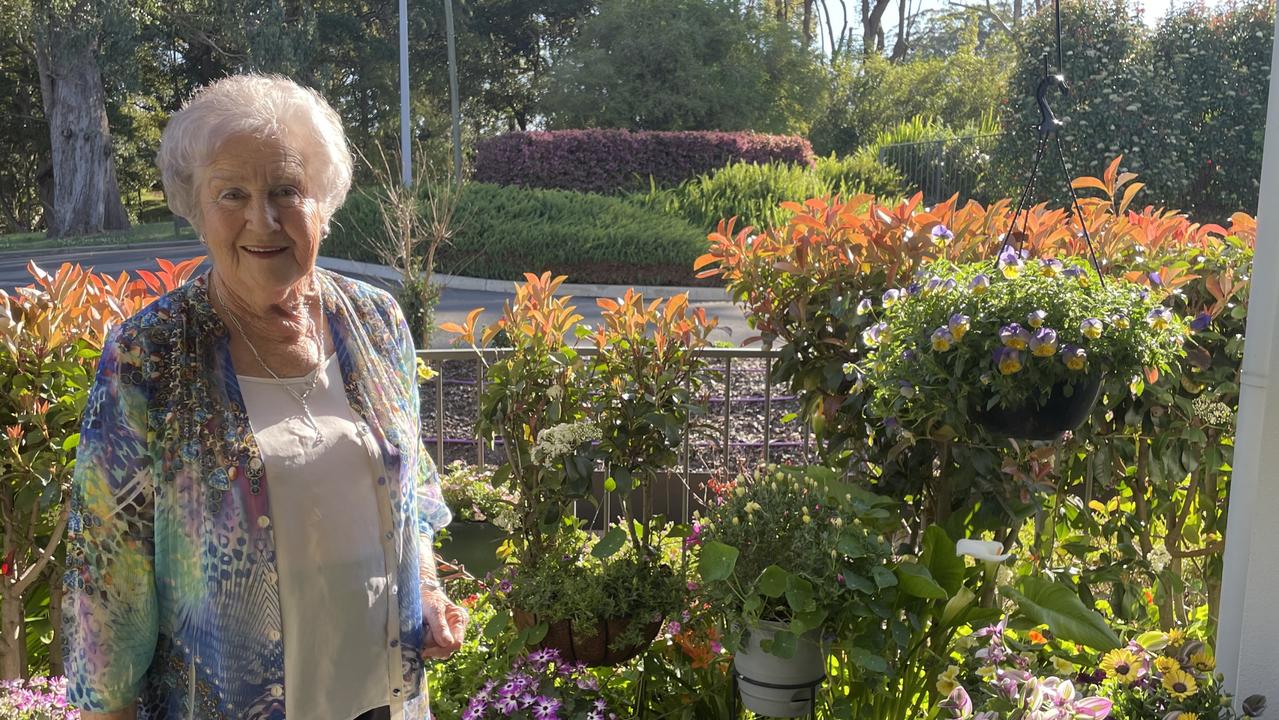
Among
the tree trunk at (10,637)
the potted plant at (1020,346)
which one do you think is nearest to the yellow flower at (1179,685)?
the potted plant at (1020,346)

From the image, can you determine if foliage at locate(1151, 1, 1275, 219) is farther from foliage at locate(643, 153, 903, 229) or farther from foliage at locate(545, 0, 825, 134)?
foliage at locate(545, 0, 825, 134)

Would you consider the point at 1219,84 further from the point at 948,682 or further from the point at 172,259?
the point at 172,259

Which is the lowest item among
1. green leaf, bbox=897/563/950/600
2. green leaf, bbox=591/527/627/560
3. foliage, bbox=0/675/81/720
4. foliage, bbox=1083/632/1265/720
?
foliage, bbox=0/675/81/720

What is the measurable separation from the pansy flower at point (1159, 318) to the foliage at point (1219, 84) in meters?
13.7

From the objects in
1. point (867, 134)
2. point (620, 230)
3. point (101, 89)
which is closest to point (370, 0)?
point (101, 89)

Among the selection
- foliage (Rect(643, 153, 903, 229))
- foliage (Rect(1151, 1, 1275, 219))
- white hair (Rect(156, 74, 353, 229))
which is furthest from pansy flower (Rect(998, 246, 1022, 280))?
foliage (Rect(1151, 1, 1275, 219))

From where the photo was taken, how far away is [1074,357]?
1.92 m

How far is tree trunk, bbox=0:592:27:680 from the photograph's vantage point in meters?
2.54

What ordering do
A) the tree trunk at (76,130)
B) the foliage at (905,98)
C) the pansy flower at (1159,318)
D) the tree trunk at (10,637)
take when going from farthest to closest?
the foliage at (905,98)
the tree trunk at (76,130)
the tree trunk at (10,637)
the pansy flower at (1159,318)

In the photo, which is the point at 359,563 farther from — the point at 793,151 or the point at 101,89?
the point at 101,89

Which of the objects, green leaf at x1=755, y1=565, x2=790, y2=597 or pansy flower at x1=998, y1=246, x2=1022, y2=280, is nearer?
green leaf at x1=755, y1=565, x2=790, y2=597

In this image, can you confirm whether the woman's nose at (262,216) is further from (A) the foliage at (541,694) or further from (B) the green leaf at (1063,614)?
(B) the green leaf at (1063,614)

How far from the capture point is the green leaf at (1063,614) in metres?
2.11

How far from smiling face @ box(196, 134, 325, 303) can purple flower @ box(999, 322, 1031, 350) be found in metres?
1.27
